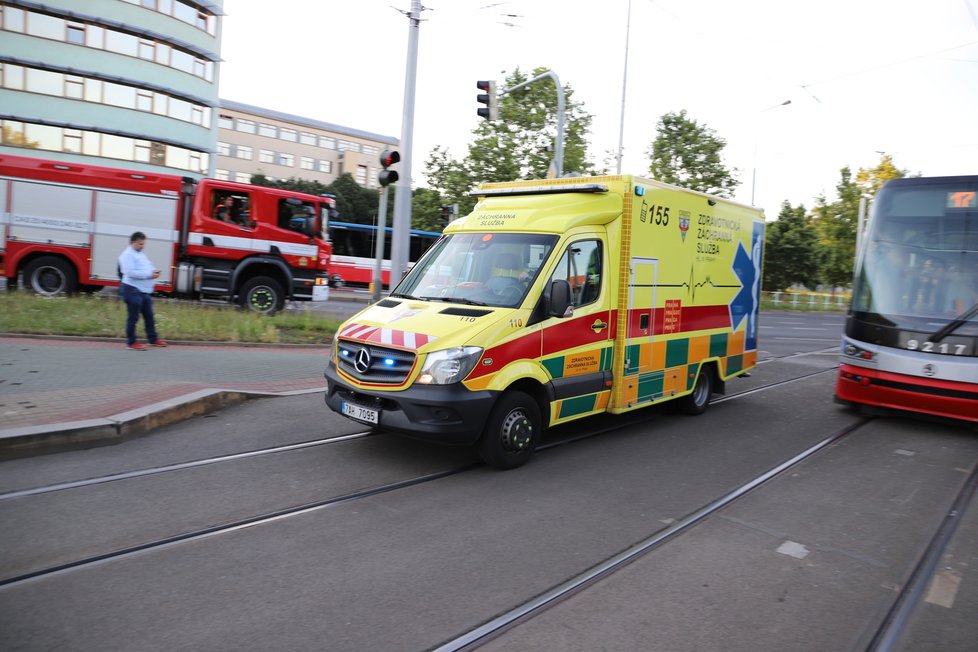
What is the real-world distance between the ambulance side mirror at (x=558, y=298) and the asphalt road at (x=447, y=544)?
1459 millimetres

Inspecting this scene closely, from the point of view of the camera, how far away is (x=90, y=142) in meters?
37.7

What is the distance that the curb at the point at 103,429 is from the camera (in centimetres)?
571

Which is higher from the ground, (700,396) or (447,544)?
(700,396)

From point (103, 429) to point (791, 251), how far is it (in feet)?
153

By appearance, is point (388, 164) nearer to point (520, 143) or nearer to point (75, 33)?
point (520, 143)

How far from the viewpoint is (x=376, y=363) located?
6004 mm

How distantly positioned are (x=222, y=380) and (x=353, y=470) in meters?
3.61

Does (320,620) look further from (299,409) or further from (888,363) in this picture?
(888,363)

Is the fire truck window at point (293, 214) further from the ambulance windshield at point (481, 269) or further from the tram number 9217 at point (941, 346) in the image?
the tram number 9217 at point (941, 346)

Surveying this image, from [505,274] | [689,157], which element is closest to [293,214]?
[505,274]

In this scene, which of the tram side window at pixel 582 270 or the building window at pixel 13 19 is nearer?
the tram side window at pixel 582 270

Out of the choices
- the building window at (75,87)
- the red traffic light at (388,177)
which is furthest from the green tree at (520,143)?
the building window at (75,87)

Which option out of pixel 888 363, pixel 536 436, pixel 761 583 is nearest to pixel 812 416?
pixel 888 363

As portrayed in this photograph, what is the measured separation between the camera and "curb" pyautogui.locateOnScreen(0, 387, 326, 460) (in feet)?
18.7
